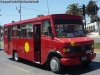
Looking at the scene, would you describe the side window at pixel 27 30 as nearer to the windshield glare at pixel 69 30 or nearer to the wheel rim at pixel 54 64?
the windshield glare at pixel 69 30

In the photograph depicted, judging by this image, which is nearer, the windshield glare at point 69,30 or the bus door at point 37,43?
the windshield glare at point 69,30

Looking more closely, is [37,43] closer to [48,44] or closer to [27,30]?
[27,30]

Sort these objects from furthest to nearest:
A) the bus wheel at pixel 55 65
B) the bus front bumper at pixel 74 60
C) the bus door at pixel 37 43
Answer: the bus door at pixel 37 43, the bus wheel at pixel 55 65, the bus front bumper at pixel 74 60

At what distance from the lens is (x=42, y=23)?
10914 mm

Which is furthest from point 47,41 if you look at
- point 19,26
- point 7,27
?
point 7,27

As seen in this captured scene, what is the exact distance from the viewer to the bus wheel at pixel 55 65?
31.9 ft

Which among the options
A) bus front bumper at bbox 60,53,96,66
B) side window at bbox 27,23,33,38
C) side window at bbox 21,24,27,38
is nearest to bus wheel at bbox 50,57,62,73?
bus front bumper at bbox 60,53,96,66

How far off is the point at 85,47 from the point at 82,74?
1283 mm

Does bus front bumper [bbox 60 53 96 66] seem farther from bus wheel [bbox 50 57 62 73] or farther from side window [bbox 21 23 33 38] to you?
side window [bbox 21 23 33 38]

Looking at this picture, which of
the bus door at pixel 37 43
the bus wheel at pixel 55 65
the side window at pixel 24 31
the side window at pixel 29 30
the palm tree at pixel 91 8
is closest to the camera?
the bus wheel at pixel 55 65

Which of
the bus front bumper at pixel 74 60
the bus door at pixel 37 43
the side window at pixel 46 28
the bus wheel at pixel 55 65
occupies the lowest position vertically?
the bus wheel at pixel 55 65

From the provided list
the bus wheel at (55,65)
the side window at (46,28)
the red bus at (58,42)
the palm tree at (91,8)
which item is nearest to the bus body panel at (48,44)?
the red bus at (58,42)

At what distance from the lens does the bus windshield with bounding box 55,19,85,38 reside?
1009cm

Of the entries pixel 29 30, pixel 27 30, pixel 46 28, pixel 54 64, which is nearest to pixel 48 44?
pixel 46 28
